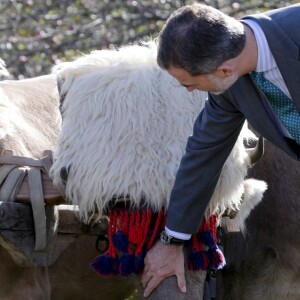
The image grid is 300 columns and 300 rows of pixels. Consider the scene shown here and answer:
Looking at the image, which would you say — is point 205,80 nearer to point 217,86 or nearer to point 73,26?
point 217,86

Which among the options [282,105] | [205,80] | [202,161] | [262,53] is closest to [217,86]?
[205,80]

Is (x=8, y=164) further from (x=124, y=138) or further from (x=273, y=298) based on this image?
(x=273, y=298)

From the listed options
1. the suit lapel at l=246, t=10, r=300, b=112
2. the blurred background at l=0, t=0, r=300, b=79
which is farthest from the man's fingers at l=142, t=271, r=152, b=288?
the blurred background at l=0, t=0, r=300, b=79

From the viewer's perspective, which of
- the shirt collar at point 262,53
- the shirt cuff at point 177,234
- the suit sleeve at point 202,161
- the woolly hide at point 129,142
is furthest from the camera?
the woolly hide at point 129,142

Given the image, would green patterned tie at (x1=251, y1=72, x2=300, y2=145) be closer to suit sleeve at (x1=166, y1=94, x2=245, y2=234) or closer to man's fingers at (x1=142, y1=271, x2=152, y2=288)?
suit sleeve at (x1=166, y1=94, x2=245, y2=234)

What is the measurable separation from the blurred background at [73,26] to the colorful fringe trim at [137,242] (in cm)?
422

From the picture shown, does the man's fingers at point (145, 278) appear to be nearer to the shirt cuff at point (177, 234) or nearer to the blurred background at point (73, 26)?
the shirt cuff at point (177, 234)

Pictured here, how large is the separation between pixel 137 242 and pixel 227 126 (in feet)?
2.11

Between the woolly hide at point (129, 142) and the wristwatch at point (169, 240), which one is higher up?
the woolly hide at point (129, 142)

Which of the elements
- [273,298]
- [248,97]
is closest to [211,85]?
[248,97]

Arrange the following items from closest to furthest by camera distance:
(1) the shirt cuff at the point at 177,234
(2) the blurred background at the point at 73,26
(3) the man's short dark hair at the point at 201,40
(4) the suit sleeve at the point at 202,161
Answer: (3) the man's short dark hair at the point at 201,40, (4) the suit sleeve at the point at 202,161, (1) the shirt cuff at the point at 177,234, (2) the blurred background at the point at 73,26

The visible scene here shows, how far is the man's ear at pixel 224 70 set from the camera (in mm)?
3205

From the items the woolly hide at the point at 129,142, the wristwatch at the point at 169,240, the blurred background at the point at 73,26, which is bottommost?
the blurred background at the point at 73,26

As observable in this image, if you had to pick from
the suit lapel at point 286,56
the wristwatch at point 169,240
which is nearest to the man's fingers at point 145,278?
the wristwatch at point 169,240
